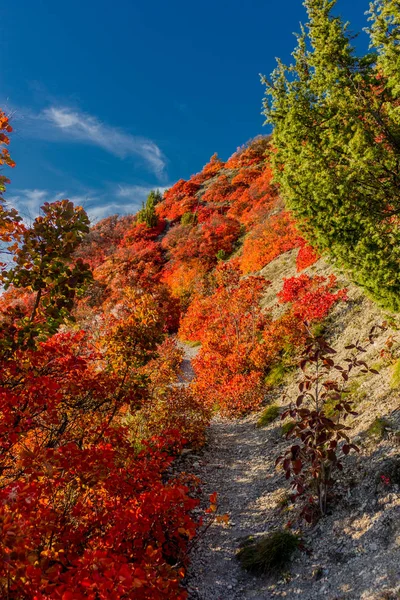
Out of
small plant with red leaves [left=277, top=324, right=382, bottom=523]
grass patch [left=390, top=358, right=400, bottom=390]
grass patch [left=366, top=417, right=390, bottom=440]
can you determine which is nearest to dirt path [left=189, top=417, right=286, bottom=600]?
small plant with red leaves [left=277, top=324, right=382, bottom=523]

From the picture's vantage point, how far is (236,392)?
516 inches

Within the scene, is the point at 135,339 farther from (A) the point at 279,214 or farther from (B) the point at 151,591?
(A) the point at 279,214

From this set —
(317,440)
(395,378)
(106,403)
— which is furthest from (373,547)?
(106,403)

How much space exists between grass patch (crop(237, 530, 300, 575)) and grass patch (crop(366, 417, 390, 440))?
2.25 meters

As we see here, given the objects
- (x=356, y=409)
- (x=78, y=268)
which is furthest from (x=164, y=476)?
(x=78, y=268)

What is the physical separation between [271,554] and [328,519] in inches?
40.5

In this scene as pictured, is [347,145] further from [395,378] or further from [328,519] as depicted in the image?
[328,519]

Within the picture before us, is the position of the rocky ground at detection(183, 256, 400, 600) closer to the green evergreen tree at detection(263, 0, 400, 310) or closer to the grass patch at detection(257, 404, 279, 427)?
the grass patch at detection(257, 404, 279, 427)

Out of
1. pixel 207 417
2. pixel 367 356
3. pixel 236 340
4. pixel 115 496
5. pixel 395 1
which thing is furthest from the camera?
pixel 236 340

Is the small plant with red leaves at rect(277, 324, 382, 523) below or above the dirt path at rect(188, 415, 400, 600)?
above

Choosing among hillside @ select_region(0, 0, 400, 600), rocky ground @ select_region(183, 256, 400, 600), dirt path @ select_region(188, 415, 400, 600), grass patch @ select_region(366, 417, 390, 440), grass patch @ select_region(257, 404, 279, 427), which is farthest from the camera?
grass patch @ select_region(257, 404, 279, 427)

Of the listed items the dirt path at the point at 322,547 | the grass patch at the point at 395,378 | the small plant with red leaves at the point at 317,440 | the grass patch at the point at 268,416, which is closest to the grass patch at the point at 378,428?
the dirt path at the point at 322,547

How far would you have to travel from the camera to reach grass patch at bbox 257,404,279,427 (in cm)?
1124

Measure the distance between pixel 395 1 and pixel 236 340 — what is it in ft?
39.3
